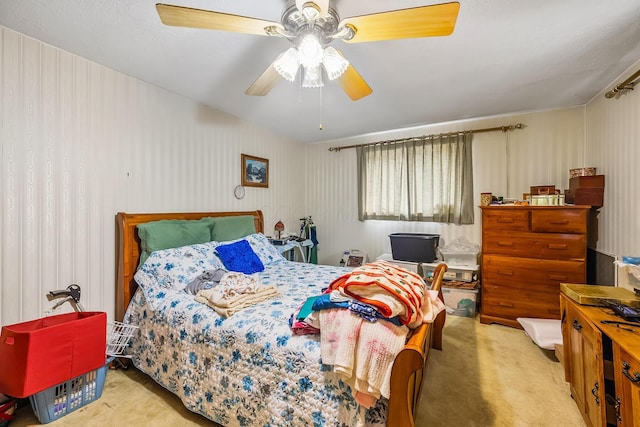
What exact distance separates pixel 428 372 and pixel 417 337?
1.33m

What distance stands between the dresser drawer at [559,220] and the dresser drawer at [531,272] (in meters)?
0.33

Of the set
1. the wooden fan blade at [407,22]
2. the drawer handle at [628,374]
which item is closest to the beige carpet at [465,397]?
the drawer handle at [628,374]

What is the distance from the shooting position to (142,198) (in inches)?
93.4

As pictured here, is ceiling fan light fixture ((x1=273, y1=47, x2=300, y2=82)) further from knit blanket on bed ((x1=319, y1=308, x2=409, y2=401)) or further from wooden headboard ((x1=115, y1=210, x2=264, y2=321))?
wooden headboard ((x1=115, y1=210, x2=264, y2=321))

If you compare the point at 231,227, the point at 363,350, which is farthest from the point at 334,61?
the point at 231,227

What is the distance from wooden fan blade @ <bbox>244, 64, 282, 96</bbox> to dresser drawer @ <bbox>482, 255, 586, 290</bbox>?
2861 millimetres

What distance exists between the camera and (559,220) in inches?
104

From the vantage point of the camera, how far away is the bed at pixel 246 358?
114cm

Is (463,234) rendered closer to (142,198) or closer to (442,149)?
(442,149)

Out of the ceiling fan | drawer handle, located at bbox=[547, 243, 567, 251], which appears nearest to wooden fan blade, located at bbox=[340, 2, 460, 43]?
the ceiling fan

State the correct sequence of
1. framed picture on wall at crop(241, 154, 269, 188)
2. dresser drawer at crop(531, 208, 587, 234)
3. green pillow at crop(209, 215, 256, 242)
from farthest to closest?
framed picture on wall at crop(241, 154, 269, 188)
green pillow at crop(209, 215, 256, 242)
dresser drawer at crop(531, 208, 587, 234)

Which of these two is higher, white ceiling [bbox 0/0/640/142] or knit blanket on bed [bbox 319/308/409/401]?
white ceiling [bbox 0/0/640/142]

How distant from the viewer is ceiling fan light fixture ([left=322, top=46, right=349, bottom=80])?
1460 millimetres

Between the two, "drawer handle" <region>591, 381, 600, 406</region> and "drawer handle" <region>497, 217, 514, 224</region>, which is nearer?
"drawer handle" <region>591, 381, 600, 406</region>
